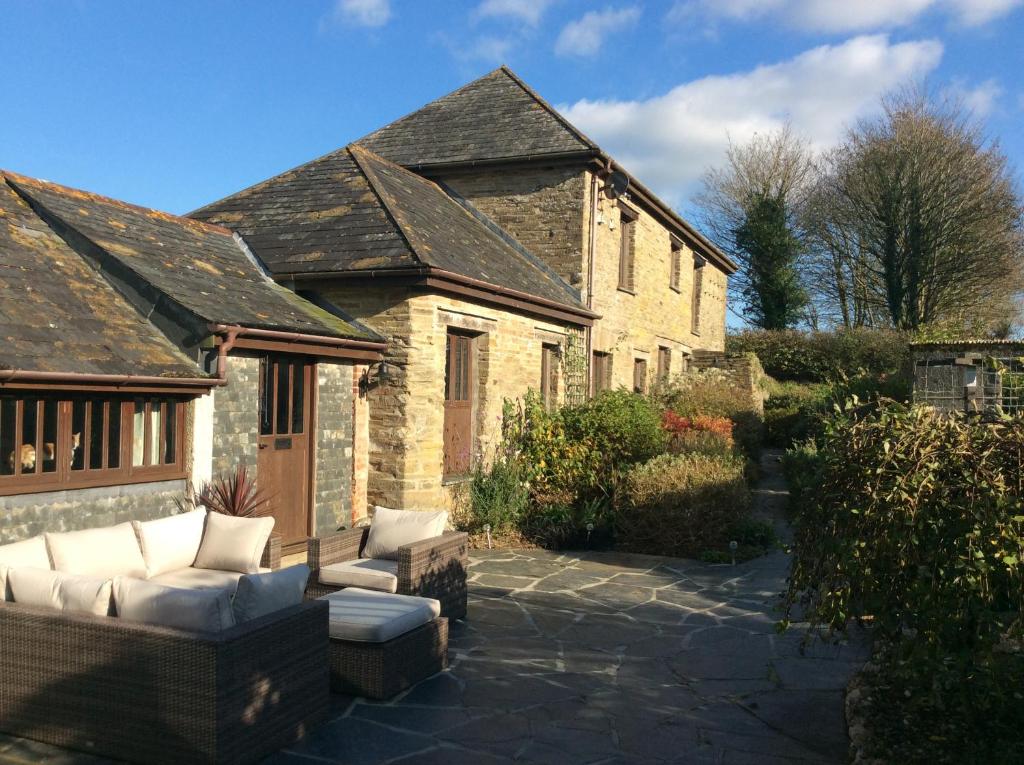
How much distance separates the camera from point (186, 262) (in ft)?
31.1

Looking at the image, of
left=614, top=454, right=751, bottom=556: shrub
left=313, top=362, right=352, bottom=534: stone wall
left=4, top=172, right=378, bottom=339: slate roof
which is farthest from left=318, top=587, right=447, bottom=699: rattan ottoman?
left=614, top=454, right=751, bottom=556: shrub

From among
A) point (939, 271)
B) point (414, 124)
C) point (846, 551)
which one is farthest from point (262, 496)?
point (939, 271)

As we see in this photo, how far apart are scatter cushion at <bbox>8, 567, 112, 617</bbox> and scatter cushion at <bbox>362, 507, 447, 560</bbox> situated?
116 inches

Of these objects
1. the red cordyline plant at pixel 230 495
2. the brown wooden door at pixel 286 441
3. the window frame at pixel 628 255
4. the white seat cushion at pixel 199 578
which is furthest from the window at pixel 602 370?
the white seat cushion at pixel 199 578

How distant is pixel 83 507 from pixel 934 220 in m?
28.1

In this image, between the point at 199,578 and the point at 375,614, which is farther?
the point at 199,578

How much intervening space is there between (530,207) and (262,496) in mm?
8221

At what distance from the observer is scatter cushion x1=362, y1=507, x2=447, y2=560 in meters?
7.31

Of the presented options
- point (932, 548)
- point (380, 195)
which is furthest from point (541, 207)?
point (932, 548)

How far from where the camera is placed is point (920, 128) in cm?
2856

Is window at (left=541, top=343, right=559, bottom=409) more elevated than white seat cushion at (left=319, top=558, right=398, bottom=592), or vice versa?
window at (left=541, top=343, right=559, bottom=409)

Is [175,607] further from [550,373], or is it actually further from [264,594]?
[550,373]

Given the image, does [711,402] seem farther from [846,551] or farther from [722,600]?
[846,551]

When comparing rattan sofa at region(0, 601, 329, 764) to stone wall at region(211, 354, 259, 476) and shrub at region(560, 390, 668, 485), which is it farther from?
shrub at region(560, 390, 668, 485)
